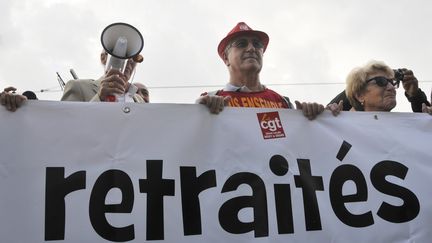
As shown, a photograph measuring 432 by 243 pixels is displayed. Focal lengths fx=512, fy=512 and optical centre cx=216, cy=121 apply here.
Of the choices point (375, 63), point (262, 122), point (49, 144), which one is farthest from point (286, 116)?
point (49, 144)

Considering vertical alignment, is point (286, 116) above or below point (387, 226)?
above

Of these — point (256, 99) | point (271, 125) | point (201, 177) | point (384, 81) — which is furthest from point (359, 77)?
point (201, 177)

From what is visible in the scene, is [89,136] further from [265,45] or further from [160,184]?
[265,45]

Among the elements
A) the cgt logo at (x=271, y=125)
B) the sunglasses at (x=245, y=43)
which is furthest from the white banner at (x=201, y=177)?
the sunglasses at (x=245, y=43)

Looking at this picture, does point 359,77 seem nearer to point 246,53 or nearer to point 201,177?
point 246,53

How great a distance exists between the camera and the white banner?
2.29 metres

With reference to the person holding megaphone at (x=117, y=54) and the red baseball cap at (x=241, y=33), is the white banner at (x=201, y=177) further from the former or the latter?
the red baseball cap at (x=241, y=33)

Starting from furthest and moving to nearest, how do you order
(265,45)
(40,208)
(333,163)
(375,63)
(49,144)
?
(265,45)
(375,63)
(333,163)
(49,144)
(40,208)

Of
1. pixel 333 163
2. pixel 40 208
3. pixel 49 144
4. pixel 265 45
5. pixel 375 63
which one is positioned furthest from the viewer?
pixel 265 45

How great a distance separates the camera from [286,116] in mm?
2756

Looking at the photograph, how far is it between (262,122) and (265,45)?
1.07 m

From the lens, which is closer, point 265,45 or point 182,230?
point 182,230

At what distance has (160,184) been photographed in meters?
2.42

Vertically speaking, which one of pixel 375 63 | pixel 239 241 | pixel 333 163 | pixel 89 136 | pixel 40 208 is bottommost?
pixel 239 241
